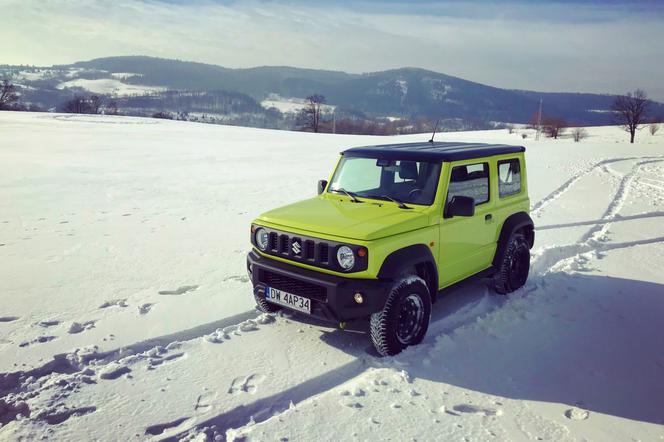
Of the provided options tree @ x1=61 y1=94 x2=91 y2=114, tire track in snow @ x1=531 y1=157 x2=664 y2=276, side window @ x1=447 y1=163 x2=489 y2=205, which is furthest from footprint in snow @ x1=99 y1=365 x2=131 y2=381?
tree @ x1=61 y1=94 x2=91 y2=114

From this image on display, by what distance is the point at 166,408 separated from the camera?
3559 mm

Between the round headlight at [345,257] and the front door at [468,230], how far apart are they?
1.16m

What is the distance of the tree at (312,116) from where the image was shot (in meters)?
78.1

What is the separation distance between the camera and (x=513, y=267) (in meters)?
6.11

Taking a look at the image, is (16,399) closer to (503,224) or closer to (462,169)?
(462,169)

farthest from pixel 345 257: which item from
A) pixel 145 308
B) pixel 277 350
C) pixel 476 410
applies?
pixel 145 308

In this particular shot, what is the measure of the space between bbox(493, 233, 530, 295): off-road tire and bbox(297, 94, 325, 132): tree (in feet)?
241

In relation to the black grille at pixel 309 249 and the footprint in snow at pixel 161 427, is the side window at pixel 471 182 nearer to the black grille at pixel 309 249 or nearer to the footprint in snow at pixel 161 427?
the black grille at pixel 309 249

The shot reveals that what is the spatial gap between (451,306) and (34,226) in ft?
24.9

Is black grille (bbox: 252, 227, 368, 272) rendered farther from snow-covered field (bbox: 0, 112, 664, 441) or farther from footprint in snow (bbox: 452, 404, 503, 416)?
footprint in snow (bbox: 452, 404, 503, 416)

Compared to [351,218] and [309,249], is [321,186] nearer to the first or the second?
[351,218]

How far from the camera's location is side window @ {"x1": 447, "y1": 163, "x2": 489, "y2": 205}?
16.3 feet

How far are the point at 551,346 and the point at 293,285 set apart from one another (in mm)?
2602

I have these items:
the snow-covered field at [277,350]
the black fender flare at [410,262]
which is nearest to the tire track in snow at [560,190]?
the snow-covered field at [277,350]
